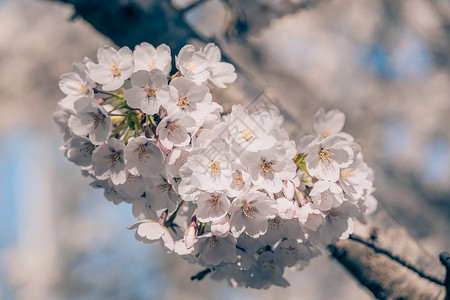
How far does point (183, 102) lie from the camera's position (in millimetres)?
951

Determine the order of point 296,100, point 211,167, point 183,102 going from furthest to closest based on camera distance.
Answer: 1. point 296,100
2. point 183,102
3. point 211,167

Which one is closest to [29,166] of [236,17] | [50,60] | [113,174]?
[50,60]

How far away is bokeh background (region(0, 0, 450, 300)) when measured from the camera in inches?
171

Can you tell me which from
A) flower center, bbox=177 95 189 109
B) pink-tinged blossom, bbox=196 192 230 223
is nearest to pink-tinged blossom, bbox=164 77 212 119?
flower center, bbox=177 95 189 109

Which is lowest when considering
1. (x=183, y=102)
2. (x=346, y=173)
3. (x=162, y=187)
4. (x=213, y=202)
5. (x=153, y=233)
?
(x=153, y=233)

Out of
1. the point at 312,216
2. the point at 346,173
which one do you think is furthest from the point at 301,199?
the point at 346,173

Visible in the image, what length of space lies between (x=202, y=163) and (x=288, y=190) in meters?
0.24

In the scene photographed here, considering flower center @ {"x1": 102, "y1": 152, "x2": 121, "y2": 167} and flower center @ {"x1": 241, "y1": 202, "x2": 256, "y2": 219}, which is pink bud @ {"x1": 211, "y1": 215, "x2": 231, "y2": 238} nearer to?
flower center @ {"x1": 241, "y1": 202, "x2": 256, "y2": 219}

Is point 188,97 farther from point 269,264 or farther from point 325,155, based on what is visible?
point 269,264

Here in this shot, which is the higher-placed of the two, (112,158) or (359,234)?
(359,234)

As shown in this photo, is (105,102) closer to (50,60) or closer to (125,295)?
(50,60)

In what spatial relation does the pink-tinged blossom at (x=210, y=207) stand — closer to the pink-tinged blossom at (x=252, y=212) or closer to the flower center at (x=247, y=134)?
the pink-tinged blossom at (x=252, y=212)

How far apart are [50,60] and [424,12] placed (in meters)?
4.77

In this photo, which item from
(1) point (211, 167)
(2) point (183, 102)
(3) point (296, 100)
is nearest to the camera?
(1) point (211, 167)
